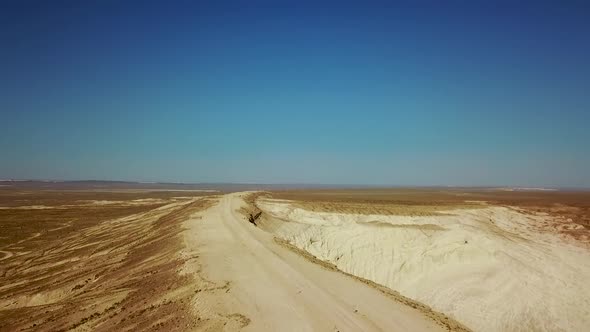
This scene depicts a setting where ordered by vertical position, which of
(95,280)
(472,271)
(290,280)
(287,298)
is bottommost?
(95,280)

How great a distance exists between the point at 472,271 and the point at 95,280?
22.9m

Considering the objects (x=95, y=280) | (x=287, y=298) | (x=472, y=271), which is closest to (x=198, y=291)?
(x=287, y=298)

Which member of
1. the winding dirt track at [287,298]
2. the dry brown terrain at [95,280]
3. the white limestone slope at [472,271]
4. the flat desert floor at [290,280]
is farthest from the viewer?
the white limestone slope at [472,271]

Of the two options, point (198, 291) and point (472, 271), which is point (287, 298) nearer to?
point (198, 291)

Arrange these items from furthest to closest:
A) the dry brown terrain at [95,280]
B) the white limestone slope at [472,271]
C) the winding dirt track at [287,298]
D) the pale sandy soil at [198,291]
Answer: the white limestone slope at [472,271] < the dry brown terrain at [95,280] < the pale sandy soil at [198,291] < the winding dirt track at [287,298]

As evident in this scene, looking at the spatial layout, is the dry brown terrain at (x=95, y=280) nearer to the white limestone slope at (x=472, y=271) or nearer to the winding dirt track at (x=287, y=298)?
the winding dirt track at (x=287, y=298)

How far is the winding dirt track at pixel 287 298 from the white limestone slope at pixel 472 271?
8009 mm

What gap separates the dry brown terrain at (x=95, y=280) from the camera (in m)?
13.9

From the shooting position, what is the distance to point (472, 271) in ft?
76.0

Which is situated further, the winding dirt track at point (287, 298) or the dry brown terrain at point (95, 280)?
the dry brown terrain at point (95, 280)

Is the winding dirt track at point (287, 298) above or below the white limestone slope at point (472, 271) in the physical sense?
above

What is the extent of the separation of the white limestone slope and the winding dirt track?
801 centimetres

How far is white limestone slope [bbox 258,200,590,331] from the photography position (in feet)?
64.1

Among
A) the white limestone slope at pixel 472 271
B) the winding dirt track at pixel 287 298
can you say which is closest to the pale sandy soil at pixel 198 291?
the winding dirt track at pixel 287 298
